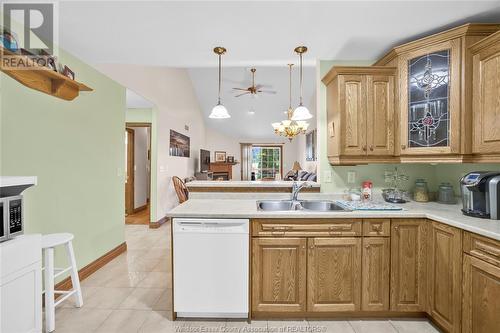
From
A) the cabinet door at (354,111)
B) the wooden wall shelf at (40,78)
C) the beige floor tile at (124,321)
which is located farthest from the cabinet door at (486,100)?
the wooden wall shelf at (40,78)

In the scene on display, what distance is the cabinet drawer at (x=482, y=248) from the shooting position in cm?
140

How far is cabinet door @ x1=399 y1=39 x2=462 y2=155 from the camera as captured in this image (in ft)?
6.35

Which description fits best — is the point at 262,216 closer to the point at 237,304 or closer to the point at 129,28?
the point at 237,304

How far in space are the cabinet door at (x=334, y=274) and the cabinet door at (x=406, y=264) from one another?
0.92 feet

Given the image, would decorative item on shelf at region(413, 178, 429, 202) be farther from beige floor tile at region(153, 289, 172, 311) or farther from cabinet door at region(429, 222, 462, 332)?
beige floor tile at region(153, 289, 172, 311)

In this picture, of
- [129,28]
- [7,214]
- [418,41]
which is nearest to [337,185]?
[418,41]

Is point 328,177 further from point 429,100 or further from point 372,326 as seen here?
point 372,326

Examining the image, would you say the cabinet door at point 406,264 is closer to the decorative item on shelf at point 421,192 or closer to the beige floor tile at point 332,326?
the beige floor tile at point 332,326

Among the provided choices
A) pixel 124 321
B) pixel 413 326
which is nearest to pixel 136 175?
pixel 124 321

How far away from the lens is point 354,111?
2238 millimetres

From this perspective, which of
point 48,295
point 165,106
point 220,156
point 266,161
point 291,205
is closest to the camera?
point 48,295

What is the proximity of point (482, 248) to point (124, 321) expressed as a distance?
2.58 metres

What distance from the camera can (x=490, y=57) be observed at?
68.9 inches

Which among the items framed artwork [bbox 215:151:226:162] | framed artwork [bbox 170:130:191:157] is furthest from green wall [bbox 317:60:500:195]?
framed artwork [bbox 215:151:226:162]
